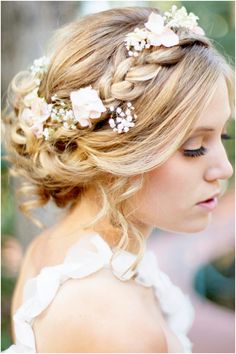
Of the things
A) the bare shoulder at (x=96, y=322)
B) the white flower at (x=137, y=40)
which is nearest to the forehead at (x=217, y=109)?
the white flower at (x=137, y=40)

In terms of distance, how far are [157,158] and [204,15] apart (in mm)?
1549

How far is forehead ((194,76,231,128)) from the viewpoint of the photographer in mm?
1428

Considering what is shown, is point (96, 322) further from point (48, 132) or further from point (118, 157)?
point (48, 132)

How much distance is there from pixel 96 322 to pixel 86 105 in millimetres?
545

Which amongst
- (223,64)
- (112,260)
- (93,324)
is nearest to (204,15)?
(223,64)

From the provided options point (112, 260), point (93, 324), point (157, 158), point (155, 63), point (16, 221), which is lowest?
point (16, 221)

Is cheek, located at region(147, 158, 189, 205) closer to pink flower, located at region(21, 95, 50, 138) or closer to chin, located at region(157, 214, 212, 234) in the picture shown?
chin, located at region(157, 214, 212, 234)

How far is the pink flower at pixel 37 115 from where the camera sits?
5.04 ft

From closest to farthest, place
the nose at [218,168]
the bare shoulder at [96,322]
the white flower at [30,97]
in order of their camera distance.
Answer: the bare shoulder at [96,322] → the nose at [218,168] → the white flower at [30,97]

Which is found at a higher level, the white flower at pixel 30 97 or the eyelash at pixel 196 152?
the white flower at pixel 30 97

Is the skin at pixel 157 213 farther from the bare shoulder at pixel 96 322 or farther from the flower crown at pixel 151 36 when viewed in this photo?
the flower crown at pixel 151 36

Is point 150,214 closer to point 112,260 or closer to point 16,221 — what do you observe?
point 112,260

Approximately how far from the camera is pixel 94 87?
1.45m

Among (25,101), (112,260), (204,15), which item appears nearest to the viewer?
(112,260)
